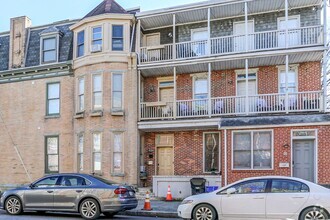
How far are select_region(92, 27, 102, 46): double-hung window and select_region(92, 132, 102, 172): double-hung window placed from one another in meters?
4.82

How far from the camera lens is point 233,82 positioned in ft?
63.3

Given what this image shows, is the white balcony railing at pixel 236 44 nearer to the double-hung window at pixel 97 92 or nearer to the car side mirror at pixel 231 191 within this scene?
the double-hung window at pixel 97 92

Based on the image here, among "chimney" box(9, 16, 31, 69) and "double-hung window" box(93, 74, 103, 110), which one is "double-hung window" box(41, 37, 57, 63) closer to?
"chimney" box(9, 16, 31, 69)

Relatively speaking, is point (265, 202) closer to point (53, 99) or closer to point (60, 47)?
point (53, 99)

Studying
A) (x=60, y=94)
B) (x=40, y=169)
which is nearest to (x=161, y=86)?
(x=60, y=94)

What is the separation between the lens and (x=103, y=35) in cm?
1942

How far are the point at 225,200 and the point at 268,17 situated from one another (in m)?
12.1

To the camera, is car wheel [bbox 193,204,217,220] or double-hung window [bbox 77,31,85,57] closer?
car wheel [bbox 193,204,217,220]

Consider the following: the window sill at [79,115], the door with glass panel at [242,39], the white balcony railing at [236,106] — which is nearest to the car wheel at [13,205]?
the window sill at [79,115]

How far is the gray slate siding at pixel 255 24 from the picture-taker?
1859cm

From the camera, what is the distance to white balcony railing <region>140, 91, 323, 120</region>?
1691cm

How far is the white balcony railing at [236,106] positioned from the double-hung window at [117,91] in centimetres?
116

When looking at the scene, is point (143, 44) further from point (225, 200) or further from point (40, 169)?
point (225, 200)

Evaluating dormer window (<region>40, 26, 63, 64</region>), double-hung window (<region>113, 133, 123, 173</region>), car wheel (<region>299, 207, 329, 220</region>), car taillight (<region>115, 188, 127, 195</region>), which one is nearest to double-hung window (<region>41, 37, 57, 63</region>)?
dormer window (<region>40, 26, 63, 64</region>)
